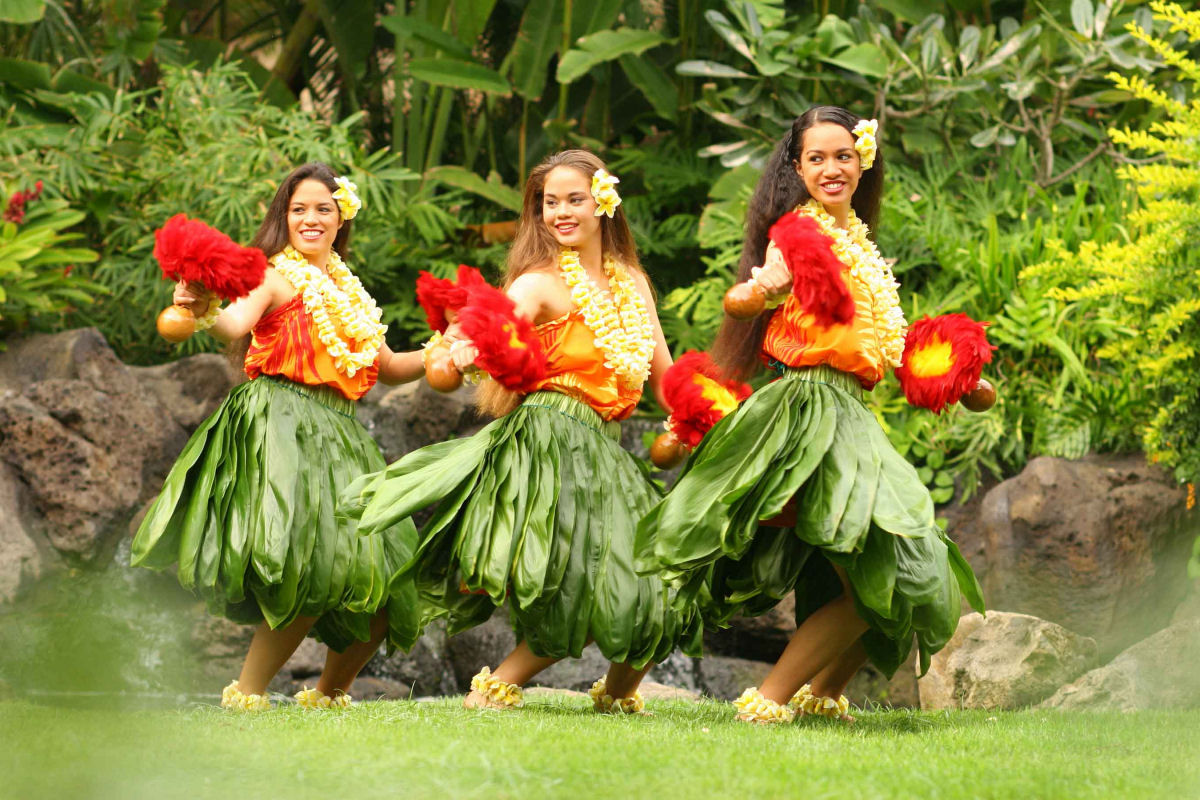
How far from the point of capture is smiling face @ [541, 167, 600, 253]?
149 inches

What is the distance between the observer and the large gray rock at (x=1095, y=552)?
5.22 m

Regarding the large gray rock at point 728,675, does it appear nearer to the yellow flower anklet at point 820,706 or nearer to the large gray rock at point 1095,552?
the large gray rock at point 1095,552

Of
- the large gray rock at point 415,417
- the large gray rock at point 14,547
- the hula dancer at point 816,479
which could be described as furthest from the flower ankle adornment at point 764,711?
the large gray rock at point 14,547

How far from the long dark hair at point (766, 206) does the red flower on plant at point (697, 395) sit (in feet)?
0.15

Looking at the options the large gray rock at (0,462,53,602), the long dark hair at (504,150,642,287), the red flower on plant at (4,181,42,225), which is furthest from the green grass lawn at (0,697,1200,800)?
the red flower on plant at (4,181,42,225)

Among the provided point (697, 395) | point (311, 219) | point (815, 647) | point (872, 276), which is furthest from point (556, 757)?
point (311, 219)

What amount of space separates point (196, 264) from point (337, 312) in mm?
514

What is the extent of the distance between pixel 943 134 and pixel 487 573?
487cm

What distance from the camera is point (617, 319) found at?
12.2ft

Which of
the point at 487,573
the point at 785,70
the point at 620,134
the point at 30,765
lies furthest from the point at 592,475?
the point at 620,134

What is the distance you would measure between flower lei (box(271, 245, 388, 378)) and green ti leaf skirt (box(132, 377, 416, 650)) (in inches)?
5.5

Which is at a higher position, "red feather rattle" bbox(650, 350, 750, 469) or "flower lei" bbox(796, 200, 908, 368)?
"flower lei" bbox(796, 200, 908, 368)

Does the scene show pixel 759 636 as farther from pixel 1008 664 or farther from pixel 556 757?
pixel 556 757

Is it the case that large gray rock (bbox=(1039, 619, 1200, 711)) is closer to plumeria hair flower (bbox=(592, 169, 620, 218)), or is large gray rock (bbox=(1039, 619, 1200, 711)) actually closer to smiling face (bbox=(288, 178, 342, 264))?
plumeria hair flower (bbox=(592, 169, 620, 218))
